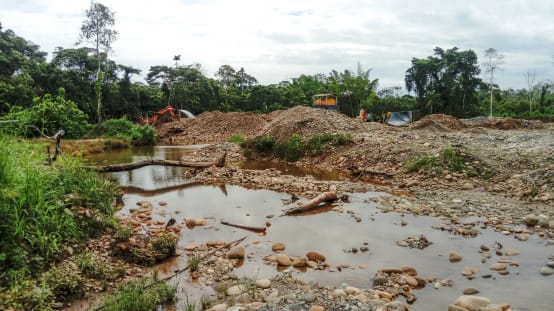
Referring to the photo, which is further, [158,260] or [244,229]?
[244,229]

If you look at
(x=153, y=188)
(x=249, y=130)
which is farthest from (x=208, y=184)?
(x=249, y=130)

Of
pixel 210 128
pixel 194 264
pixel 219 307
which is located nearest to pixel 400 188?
pixel 194 264

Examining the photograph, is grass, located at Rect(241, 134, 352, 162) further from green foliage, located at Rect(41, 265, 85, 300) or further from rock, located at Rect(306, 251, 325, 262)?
green foliage, located at Rect(41, 265, 85, 300)

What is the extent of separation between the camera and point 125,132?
83.6 feet

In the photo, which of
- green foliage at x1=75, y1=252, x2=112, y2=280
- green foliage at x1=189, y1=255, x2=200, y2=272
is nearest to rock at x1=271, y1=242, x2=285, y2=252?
green foliage at x1=189, y1=255, x2=200, y2=272

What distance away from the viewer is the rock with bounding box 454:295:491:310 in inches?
155

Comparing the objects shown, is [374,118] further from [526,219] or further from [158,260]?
[158,260]

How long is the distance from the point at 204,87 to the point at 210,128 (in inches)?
466

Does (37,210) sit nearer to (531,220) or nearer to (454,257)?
(454,257)

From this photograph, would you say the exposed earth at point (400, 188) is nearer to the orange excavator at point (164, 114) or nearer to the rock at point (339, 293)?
the rock at point (339, 293)

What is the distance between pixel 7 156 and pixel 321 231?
5071mm

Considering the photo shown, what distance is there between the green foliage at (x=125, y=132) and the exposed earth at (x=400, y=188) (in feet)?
28.2

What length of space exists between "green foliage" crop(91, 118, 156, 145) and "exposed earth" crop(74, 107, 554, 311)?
339 inches

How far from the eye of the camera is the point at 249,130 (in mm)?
27828
